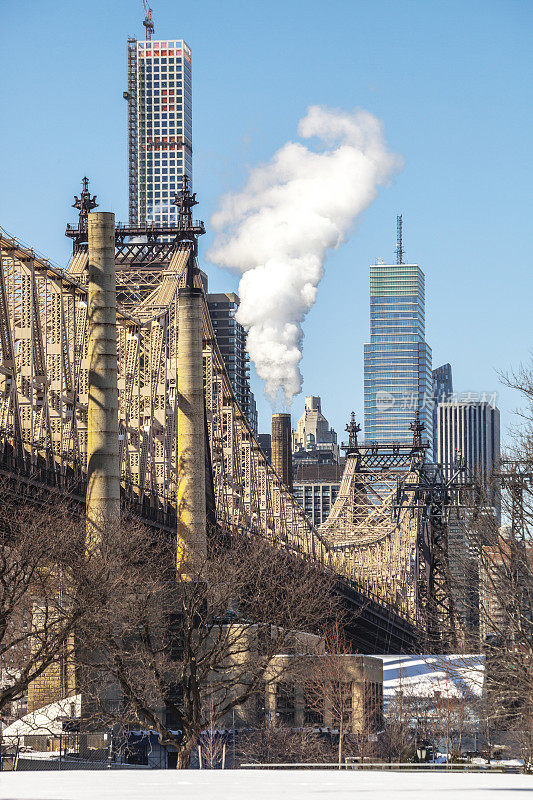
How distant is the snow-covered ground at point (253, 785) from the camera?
13.6m

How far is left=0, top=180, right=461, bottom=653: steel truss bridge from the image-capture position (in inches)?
2143

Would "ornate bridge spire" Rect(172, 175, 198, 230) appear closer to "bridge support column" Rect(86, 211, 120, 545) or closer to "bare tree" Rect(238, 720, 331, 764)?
"bridge support column" Rect(86, 211, 120, 545)

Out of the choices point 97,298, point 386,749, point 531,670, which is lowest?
point 386,749

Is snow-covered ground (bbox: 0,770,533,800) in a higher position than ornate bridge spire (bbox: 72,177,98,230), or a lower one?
lower

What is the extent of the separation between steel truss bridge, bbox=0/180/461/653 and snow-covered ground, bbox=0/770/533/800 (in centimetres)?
3295

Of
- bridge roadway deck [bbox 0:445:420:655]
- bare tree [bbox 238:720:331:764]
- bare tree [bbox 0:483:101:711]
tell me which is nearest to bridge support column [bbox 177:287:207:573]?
bridge roadway deck [bbox 0:445:420:655]

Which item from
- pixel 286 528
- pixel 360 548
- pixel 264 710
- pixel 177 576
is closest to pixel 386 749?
pixel 264 710

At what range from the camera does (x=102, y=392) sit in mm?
52531

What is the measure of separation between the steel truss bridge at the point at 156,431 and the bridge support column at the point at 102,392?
7.53ft

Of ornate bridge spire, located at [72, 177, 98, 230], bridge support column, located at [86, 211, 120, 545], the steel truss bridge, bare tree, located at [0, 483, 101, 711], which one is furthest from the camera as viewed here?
ornate bridge spire, located at [72, 177, 98, 230]

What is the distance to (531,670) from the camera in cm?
3678

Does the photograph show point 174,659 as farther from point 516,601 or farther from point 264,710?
point 516,601

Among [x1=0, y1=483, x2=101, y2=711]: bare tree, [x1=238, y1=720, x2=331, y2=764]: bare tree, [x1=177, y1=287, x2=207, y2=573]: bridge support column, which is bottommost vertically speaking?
[x1=238, y1=720, x2=331, y2=764]: bare tree

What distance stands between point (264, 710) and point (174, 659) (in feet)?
18.6
